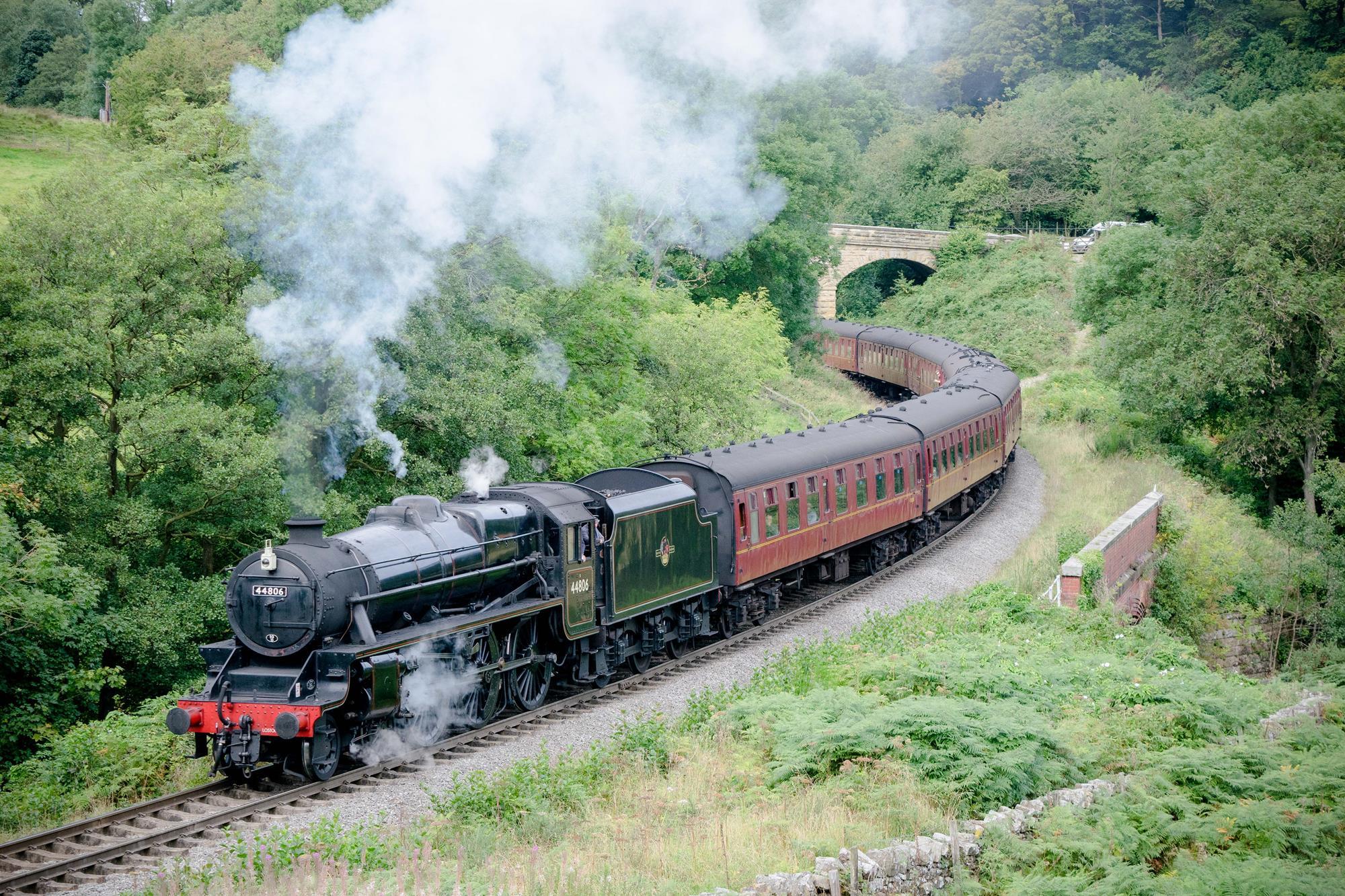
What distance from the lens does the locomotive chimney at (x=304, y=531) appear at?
11.2 meters

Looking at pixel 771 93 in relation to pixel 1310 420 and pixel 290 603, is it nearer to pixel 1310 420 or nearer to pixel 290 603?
pixel 1310 420

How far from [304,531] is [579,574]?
3.89m

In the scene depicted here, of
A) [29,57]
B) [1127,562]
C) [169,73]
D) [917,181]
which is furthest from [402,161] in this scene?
[917,181]

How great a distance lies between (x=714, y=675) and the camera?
15.4 meters

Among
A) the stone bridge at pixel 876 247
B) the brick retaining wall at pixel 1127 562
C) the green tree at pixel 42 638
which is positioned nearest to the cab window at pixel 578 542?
the green tree at pixel 42 638

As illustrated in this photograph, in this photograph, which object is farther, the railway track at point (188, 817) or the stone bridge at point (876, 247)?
the stone bridge at point (876, 247)

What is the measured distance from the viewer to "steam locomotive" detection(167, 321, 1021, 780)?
35.9 ft

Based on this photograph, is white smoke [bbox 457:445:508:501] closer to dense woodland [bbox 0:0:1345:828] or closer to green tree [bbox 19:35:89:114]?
dense woodland [bbox 0:0:1345:828]

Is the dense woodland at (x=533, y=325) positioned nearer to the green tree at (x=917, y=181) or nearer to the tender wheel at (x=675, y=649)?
the green tree at (x=917, y=181)

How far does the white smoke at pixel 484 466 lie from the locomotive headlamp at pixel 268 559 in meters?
5.23

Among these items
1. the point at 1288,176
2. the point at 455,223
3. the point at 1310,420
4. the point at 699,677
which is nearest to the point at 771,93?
the point at 1288,176

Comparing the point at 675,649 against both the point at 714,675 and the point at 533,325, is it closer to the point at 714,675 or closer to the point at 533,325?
the point at 714,675

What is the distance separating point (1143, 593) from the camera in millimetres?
22375

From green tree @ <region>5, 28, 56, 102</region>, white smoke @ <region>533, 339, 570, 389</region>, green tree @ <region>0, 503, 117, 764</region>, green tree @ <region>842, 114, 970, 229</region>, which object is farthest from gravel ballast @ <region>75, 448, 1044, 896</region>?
green tree @ <region>5, 28, 56, 102</region>
